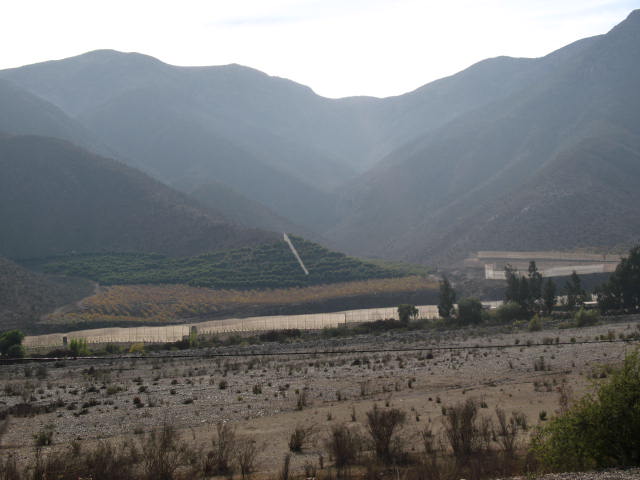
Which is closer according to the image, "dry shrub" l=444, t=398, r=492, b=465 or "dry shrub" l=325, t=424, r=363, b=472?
"dry shrub" l=444, t=398, r=492, b=465

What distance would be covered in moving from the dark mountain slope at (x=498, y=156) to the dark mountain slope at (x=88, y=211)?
35.4 meters

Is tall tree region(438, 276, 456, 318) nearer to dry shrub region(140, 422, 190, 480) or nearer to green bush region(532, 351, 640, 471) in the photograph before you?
dry shrub region(140, 422, 190, 480)

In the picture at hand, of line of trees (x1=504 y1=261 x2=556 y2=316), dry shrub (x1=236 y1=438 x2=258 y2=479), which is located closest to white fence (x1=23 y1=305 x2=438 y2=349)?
line of trees (x1=504 y1=261 x2=556 y2=316)

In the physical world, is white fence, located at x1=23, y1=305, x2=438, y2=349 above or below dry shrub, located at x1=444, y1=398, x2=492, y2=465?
above

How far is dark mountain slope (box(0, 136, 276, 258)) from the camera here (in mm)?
94875

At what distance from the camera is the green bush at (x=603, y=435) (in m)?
10.5

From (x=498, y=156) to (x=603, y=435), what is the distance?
138m

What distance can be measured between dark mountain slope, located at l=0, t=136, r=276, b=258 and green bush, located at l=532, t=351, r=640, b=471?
79.4 meters

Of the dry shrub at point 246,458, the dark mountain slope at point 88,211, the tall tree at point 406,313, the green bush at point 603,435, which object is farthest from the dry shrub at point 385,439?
the dark mountain slope at point 88,211

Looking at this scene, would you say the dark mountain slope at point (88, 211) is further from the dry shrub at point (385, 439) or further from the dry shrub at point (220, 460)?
the dry shrub at point (220, 460)

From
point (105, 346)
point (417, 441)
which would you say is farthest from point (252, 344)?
point (417, 441)

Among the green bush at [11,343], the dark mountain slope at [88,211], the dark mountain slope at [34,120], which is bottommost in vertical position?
the green bush at [11,343]

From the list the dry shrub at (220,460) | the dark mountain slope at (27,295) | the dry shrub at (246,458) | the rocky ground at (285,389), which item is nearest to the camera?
the dry shrub at (246,458)

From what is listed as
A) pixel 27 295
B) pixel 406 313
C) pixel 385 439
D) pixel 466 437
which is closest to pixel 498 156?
pixel 406 313
